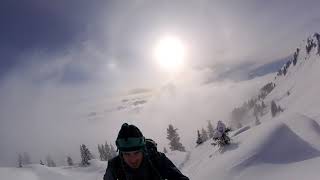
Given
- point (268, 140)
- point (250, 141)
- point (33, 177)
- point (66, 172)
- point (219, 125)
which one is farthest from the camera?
point (66, 172)

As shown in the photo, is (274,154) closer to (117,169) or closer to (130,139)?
(117,169)

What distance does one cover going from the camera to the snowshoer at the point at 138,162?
15.0 ft

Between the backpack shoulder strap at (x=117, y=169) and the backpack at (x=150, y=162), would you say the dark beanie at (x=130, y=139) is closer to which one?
the backpack at (x=150, y=162)

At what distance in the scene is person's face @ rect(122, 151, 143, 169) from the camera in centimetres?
464

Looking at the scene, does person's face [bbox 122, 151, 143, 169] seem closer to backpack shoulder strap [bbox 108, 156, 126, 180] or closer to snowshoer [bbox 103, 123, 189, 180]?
snowshoer [bbox 103, 123, 189, 180]

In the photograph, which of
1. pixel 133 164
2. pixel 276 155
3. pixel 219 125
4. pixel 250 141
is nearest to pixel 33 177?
pixel 219 125

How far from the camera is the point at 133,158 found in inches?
183

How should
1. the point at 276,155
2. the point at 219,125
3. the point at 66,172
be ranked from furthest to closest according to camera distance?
the point at 66,172 < the point at 219,125 < the point at 276,155

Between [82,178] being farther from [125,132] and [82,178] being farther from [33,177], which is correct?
[125,132]

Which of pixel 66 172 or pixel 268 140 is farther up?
pixel 66 172

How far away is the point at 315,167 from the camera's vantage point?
26.5m

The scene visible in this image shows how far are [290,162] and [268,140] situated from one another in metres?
5.26

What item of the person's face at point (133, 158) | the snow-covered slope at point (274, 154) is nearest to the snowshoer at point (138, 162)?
the person's face at point (133, 158)

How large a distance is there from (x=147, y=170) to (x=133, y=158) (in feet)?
0.96
